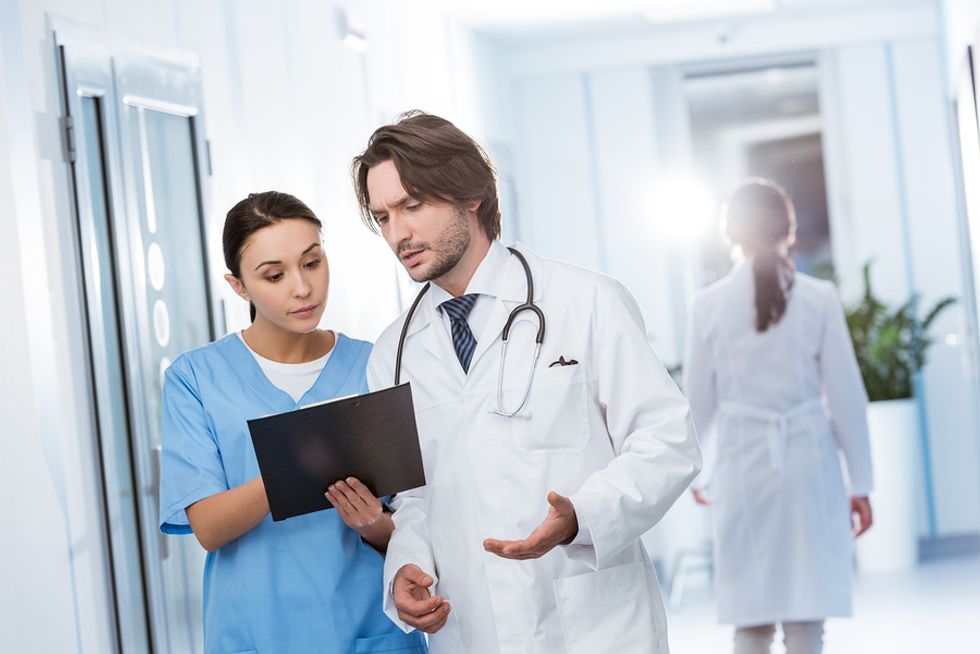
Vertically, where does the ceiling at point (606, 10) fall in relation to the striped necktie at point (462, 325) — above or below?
above

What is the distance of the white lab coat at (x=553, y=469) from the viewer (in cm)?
184

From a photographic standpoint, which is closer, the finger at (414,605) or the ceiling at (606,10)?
the finger at (414,605)

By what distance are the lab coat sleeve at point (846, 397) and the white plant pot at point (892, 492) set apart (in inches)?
101

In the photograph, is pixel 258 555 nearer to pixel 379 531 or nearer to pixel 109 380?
pixel 379 531

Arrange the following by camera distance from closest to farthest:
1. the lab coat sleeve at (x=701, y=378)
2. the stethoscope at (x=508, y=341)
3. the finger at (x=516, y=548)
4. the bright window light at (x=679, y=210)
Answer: the finger at (x=516, y=548), the stethoscope at (x=508, y=341), the lab coat sleeve at (x=701, y=378), the bright window light at (x=679, y=210)

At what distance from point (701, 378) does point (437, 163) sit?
1.74m

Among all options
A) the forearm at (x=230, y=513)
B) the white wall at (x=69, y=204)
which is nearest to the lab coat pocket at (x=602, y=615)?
the forearm at (x=230, y=513)

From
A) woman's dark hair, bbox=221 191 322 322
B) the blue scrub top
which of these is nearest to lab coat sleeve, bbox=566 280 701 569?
the blue scrub top

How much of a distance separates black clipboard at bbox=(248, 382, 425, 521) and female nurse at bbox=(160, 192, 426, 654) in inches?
4.0

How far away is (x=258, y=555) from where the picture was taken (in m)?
2.04

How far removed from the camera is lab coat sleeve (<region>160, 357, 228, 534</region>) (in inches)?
79.6

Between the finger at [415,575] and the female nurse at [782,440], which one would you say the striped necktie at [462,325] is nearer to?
the finger at [415,575]

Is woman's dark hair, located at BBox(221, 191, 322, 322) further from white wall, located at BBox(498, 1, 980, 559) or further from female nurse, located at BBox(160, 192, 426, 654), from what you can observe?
white wall, located at BBox(498, 1, 980, 559)

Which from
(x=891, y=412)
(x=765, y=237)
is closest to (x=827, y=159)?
(x=891, y=412)
